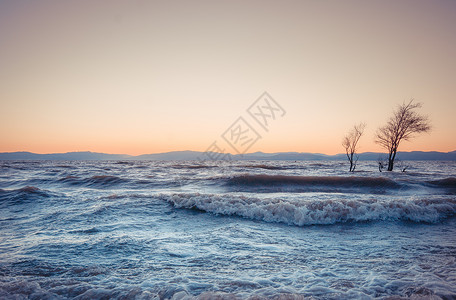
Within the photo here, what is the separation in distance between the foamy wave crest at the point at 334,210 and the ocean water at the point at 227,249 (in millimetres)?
35

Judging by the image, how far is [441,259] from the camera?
11.7 ft

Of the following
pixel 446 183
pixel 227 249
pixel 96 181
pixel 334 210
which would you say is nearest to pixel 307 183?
pixel 334 210

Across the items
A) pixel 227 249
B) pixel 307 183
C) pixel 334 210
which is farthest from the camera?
pixel 307 183

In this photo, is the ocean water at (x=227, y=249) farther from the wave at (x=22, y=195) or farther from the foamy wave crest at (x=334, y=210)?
the wave at (x=22, y=195)

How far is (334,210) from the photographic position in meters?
6.80

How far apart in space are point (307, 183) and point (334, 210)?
27.8 feet

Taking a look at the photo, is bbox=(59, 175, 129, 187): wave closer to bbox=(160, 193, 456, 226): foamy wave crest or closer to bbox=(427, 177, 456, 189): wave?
bbox=(160, 193, 456, 226): foamy wave crest

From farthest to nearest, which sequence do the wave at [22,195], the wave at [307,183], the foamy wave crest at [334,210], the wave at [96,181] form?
the wave at [96,181]
the wave at [307,183]
the wave at [22,195]
the foamy wave crest at [334,210]

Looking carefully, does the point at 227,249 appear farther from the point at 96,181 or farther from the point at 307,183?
the point at 96,181

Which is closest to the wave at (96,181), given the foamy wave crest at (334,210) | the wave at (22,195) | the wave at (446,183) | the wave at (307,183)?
the wave at (22,195)

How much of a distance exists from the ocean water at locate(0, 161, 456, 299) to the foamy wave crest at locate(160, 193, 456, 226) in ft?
0.11

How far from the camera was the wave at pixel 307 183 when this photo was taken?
532 inches

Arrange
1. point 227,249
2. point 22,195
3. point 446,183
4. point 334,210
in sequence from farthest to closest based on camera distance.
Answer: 1. point 446,183
2. point 22,195
3. point 334,210
4. point 227,249

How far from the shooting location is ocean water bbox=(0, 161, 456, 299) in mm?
2688
